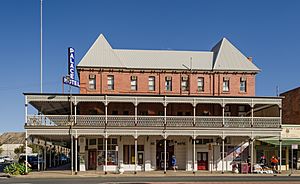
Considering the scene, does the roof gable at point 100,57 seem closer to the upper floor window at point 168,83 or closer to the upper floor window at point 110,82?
the upper floor window at point 110,82

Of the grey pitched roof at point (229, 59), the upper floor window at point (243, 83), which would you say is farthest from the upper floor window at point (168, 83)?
the upper floor window at point (243, 83)

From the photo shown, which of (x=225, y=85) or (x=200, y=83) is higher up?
(x=200, y=83)

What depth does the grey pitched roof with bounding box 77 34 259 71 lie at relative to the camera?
46.9 meters

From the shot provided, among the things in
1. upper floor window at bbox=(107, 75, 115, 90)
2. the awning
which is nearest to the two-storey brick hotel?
upper floor window at bbox=(107, 75, 115, 90)

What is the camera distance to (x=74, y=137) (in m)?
39.7

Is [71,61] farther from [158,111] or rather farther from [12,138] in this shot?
[12,138]

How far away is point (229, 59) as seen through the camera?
4919 cm

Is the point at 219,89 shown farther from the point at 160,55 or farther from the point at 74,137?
the point at 74,137

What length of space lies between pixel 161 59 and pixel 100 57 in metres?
6.95

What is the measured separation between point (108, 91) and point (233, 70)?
13.8 meters

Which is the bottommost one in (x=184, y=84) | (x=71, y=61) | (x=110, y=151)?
(x=110, y=151)

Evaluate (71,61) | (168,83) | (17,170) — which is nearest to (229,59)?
(168,83)

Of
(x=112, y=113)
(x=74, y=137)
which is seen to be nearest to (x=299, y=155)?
(x=112, y=113)

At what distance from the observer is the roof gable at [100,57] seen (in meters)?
46.0
